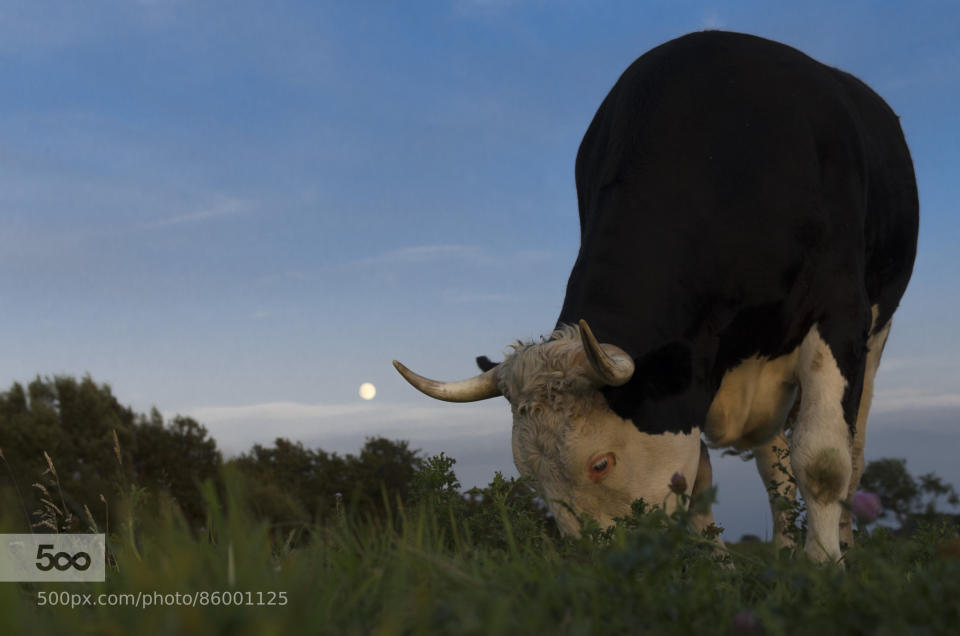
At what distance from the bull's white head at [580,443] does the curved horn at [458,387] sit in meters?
0.33

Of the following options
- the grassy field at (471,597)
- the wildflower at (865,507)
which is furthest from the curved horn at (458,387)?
the wildflower at (865,507)

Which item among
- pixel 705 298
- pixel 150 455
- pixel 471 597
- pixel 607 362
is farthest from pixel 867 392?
pixel 150 455

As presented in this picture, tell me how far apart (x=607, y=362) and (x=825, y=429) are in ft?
6.00

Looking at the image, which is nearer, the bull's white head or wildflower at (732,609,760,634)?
wildflower at (732,609,760,634)

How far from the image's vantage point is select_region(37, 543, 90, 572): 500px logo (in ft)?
12.7

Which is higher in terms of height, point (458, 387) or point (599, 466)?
point (458, 387)

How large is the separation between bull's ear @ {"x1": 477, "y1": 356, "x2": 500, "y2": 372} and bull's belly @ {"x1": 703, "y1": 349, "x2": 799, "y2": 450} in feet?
5.01

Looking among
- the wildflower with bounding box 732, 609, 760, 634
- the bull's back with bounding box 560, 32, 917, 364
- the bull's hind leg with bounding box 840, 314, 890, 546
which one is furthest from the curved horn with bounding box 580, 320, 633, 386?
the bull's hind leg with bounding box 840, 314, 890, 546

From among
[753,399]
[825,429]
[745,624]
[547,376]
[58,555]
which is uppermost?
[547,376]

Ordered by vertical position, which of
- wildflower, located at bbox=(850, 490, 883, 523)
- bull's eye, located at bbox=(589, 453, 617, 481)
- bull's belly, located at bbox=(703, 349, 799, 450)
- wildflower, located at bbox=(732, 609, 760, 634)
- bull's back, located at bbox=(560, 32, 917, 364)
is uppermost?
bull's back, located at bbox=(560, 32, 917, 364)

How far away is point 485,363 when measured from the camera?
235 inches

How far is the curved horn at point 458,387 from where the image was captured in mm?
5586

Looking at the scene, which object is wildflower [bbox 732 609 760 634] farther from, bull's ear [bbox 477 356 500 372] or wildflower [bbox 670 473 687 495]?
bull's ear [bbox 477 356 500 372]

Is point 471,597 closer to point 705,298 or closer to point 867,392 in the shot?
point 705,298
